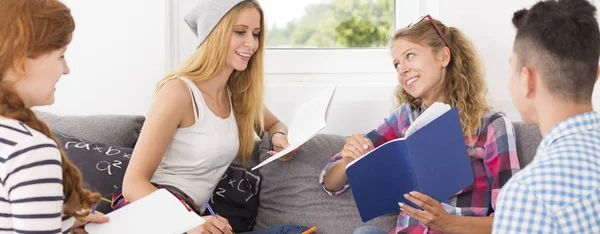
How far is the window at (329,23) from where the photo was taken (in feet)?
9.27

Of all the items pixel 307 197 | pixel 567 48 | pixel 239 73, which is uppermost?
pixel 567 48

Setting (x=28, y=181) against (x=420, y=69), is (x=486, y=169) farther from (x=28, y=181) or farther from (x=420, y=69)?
(x=28, y=181)

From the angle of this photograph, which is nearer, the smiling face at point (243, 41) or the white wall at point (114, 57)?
the smiling face at point (243, 41)

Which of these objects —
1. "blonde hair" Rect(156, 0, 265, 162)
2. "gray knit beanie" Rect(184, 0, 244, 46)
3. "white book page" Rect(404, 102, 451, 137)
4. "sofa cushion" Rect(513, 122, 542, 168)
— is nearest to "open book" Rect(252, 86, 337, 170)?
"blonde hair" Rect(156, 0, 265, 162)

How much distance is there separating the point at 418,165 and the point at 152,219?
2.09 ft

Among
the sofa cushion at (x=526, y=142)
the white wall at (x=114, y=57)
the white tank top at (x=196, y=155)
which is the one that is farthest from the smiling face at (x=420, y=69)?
the white wall at (x=114, y=57)

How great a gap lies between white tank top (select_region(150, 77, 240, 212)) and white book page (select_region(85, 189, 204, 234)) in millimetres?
430

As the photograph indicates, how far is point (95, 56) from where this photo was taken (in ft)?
8.73

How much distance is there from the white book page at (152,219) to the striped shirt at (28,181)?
0.99 ft

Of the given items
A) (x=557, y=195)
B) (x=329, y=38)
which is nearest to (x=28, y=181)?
(x=557, y=195)

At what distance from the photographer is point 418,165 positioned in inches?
68.4

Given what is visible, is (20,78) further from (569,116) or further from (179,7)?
(179,7)

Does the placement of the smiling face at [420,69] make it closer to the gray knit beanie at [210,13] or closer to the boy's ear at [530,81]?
the gray knit beanie at [210,13]

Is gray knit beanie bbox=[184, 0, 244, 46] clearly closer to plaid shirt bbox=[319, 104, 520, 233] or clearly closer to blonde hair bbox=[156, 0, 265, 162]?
blonde hair bbox=[156, 0, 265, 162]
